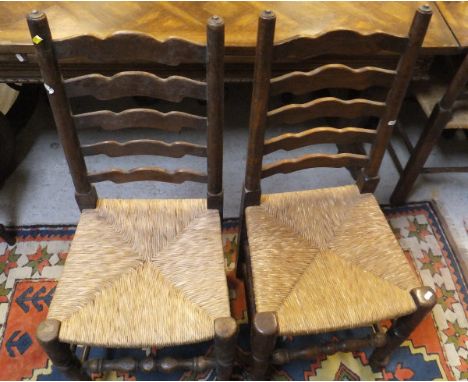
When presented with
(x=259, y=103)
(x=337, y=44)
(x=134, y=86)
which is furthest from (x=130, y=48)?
(x=337, y=44)

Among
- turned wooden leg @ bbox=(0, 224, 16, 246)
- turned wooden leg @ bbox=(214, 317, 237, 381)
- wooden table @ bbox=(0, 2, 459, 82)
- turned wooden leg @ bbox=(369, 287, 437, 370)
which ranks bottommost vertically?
turned wooden leg @ bbox=(214, 317, 237, 381)

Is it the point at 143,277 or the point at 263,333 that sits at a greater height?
the point at 143,277

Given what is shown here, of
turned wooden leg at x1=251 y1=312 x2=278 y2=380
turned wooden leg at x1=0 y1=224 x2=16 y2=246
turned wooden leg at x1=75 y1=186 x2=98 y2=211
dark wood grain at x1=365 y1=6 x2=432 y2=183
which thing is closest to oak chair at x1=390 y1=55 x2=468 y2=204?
dark wood grain at x1=365 y1=6 x2=432 y2=183

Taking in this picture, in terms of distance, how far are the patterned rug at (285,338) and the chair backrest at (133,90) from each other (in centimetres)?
55

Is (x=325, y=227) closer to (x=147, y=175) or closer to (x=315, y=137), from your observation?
(x=315, y=137)

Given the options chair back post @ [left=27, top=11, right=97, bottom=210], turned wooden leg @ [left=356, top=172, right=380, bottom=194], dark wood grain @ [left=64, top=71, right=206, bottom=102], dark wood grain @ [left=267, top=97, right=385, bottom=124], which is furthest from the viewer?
turned wooden leg @ [left=356, top=172, right=380, bottom=194]

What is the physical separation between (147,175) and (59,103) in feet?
1.03

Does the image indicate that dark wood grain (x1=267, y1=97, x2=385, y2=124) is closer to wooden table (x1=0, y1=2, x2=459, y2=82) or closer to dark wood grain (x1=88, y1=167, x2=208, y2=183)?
dark wood grain (x1=88, y1=167, x2=208, y2=183)

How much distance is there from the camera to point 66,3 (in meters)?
1.51

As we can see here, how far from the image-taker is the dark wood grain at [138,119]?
104 centimetres

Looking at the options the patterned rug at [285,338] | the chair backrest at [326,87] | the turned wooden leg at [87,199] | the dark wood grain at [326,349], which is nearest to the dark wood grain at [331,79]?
the chair backrest at [326,87]

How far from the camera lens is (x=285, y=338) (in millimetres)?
1448

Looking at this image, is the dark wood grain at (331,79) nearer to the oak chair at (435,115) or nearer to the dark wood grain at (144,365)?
the oak chair at (435,115)

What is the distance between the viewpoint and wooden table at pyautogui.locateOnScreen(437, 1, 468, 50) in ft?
4.76
